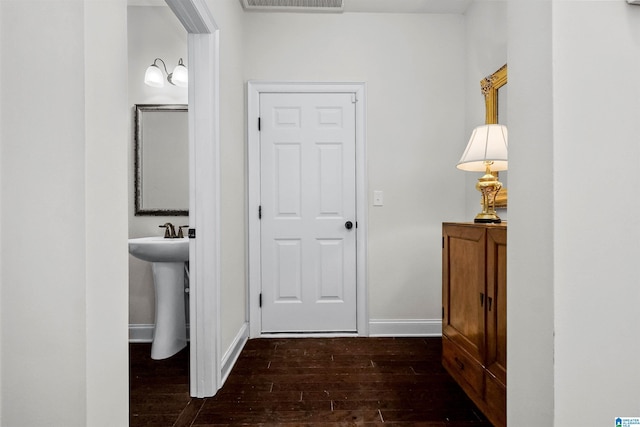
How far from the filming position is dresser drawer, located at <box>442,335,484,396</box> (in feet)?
5.62

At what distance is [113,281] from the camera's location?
3.00 feet

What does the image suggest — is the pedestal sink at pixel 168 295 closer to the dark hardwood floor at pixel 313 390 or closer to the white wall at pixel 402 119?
the dark hardwood floor at pixel 313 390

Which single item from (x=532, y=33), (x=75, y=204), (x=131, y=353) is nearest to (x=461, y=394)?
(x=532, y=33)

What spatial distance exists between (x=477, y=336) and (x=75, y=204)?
174 centimetres

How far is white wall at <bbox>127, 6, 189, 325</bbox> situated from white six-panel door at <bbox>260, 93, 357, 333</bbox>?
70cm

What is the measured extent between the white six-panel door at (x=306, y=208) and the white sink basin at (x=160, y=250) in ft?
2.30

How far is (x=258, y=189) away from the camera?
2.77 m

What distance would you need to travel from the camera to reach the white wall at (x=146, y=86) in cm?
263

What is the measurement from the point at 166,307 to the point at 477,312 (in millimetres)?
1898

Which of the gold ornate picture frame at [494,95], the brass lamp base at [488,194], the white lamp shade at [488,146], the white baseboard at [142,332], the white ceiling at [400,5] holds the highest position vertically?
the white ceiling at [400,5]

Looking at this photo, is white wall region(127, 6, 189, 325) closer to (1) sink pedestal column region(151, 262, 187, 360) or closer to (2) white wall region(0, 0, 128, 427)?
(1) sink pedestal column region(151, 262, 187, 360)

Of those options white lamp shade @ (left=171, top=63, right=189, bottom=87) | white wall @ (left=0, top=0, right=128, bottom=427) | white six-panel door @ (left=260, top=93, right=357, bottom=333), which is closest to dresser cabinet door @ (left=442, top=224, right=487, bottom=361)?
white six-panel door @ (left=260, top=93, right=357, bottom=333)

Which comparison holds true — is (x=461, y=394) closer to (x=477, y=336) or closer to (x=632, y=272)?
(x=477, y=336)

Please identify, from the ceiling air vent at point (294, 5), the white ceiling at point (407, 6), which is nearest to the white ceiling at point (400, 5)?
the white ceiling at point (407, 6)
